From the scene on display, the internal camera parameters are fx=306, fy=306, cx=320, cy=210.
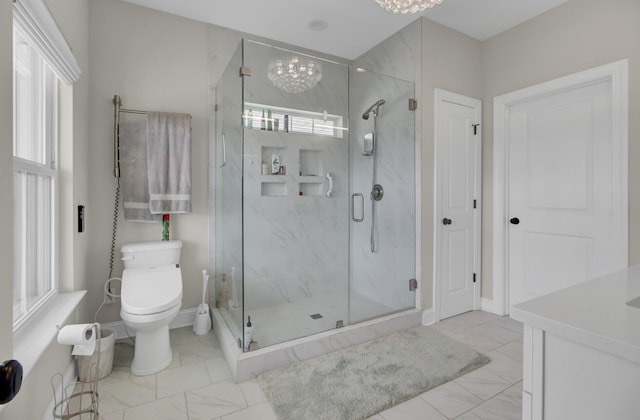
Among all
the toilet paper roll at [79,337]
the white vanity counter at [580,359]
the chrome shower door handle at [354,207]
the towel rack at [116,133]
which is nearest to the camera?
the white vanity counter at [580,359]

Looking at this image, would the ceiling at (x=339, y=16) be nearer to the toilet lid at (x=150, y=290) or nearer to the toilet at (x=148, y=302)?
the toilet at (x=148, y=302)

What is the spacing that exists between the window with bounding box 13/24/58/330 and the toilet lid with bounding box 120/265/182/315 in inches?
15.4

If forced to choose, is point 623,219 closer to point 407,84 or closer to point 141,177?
point 407,84

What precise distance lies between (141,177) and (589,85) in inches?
141

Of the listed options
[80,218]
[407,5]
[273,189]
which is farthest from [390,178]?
[80,218]

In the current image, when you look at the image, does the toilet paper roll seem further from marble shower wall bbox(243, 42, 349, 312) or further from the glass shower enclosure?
marble shower wall bbox(243, 42, 349, 312)

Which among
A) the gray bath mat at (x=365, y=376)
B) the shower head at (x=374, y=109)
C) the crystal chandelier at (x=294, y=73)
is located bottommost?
the gray bath mat at (x=365, y=376)

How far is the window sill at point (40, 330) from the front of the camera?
1.21 m

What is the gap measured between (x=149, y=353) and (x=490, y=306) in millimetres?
2939

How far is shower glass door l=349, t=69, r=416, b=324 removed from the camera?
2752 millimetres

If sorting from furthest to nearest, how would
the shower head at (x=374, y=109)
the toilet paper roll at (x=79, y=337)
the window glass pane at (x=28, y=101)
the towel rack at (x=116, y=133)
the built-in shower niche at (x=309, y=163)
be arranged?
1. the shower head at (x=374, y=109)
2. the built-in shower niche at (x=309, y=163)
3. the towel rack at (x=116, y=133)
4. the window glass pane at (x=28, y=101)
5. the toilet paper roll at (x=79, y=337)

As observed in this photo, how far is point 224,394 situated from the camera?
1754mm

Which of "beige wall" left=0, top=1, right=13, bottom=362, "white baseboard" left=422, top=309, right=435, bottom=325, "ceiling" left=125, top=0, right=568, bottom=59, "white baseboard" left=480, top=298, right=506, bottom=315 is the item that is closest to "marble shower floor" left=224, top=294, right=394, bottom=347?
"white baseboard" left=422, top=309, right=435, bottom=325

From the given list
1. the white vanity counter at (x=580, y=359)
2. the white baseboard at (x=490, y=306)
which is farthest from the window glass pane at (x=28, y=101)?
the white baseboard at (x=490, y=306)
